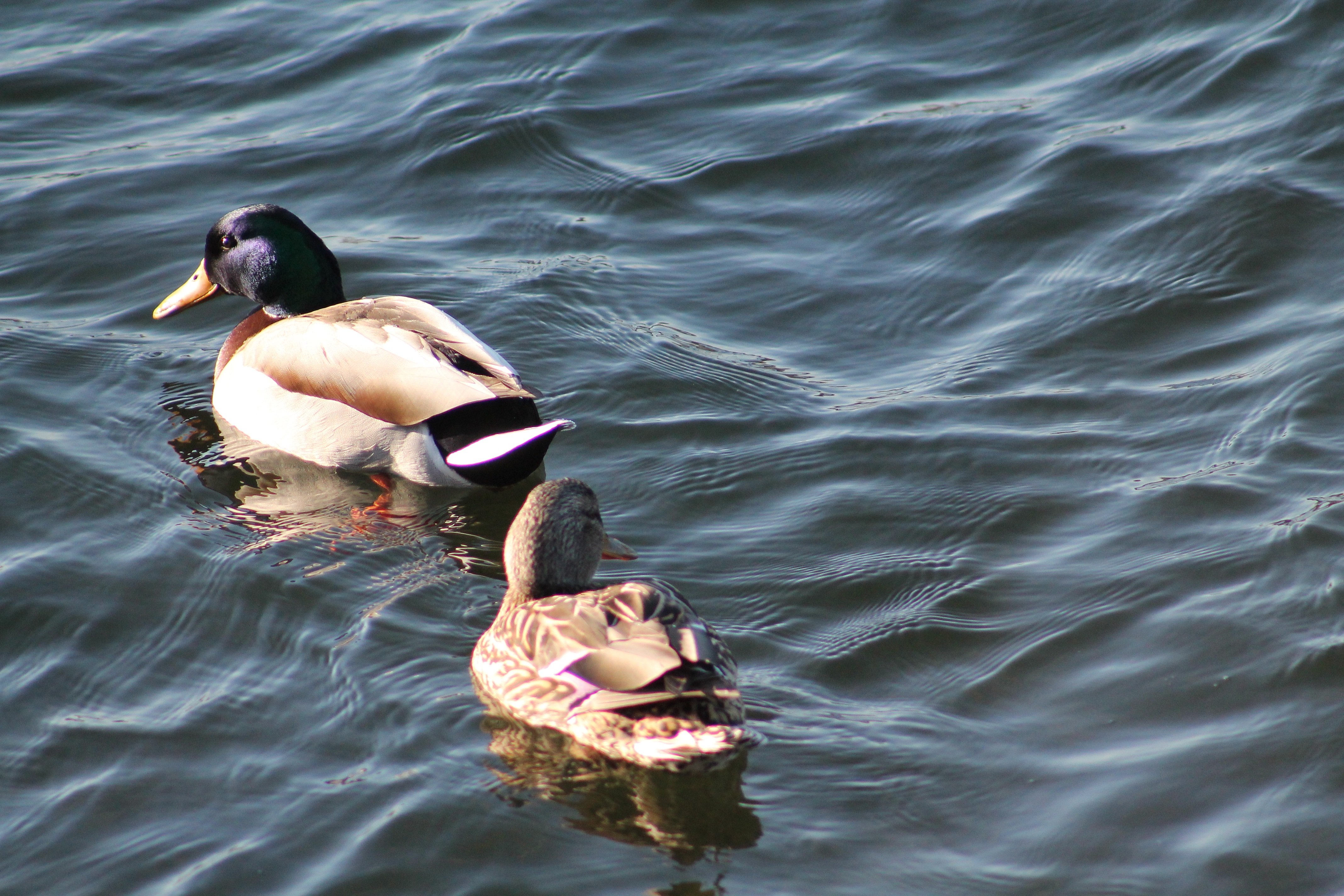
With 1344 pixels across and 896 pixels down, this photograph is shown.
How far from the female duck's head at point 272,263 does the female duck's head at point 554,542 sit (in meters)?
2.84

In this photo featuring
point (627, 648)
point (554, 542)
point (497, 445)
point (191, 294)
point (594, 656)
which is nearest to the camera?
point (627, 648)

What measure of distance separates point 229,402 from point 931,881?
14.6 ft

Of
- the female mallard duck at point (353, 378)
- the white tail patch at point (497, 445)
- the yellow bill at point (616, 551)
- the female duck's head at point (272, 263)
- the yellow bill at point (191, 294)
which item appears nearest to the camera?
the yellow bill at point (616, 551)

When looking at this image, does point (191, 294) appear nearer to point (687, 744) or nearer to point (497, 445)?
point (497, 445)

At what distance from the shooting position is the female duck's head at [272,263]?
7.51m

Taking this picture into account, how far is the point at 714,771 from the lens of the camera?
4441 millimetres

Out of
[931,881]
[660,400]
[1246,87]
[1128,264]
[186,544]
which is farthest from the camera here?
[1246,87]

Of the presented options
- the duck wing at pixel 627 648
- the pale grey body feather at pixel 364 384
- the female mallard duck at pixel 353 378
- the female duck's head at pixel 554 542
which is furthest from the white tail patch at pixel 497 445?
the duck wing at pixel 627 648

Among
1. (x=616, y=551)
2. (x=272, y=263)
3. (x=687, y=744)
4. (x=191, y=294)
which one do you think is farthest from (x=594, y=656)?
(x=191, y=294)

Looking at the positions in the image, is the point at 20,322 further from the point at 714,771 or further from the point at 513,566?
the point at 714,771

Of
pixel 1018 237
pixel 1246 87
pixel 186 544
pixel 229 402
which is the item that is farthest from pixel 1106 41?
pixel 186 544

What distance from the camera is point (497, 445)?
20.7 ft

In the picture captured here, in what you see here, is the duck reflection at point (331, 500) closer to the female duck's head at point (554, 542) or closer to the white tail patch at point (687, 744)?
the female duck's head at point (554, 542)

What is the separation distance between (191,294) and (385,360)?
1708 mm
